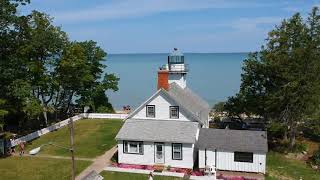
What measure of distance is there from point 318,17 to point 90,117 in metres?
29.0

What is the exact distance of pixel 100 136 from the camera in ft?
142

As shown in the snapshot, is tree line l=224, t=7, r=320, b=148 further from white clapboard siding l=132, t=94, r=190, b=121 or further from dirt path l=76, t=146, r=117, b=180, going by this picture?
dirt path l=76, t=146, r=117, b=180

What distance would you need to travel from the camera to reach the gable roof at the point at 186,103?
34875 mm

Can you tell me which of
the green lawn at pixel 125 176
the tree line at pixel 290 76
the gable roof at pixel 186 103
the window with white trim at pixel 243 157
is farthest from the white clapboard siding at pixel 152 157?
the tree line at pixel 290 76

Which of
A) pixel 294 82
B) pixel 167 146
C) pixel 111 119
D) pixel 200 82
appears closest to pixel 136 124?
pixel 167 146

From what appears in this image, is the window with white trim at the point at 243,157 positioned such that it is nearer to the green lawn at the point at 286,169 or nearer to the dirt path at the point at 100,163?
the green lawn at the point at 286,169

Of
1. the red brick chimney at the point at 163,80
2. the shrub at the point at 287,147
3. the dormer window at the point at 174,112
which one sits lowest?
the shrub at the point at 287,147

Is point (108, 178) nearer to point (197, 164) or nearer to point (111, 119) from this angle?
point (197, 164)

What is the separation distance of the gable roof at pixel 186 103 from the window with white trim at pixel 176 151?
2.78 m

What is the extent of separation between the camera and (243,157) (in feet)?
106

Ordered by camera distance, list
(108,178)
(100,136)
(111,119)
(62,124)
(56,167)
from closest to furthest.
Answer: (108,178), (56,167), (100,136), (62,124), (111,119)

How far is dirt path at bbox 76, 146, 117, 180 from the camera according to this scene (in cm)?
3219

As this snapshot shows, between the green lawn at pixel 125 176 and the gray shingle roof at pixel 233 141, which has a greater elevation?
the gray shingle roof at pixel 233 141

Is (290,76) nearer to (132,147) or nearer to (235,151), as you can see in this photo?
(235,151)
